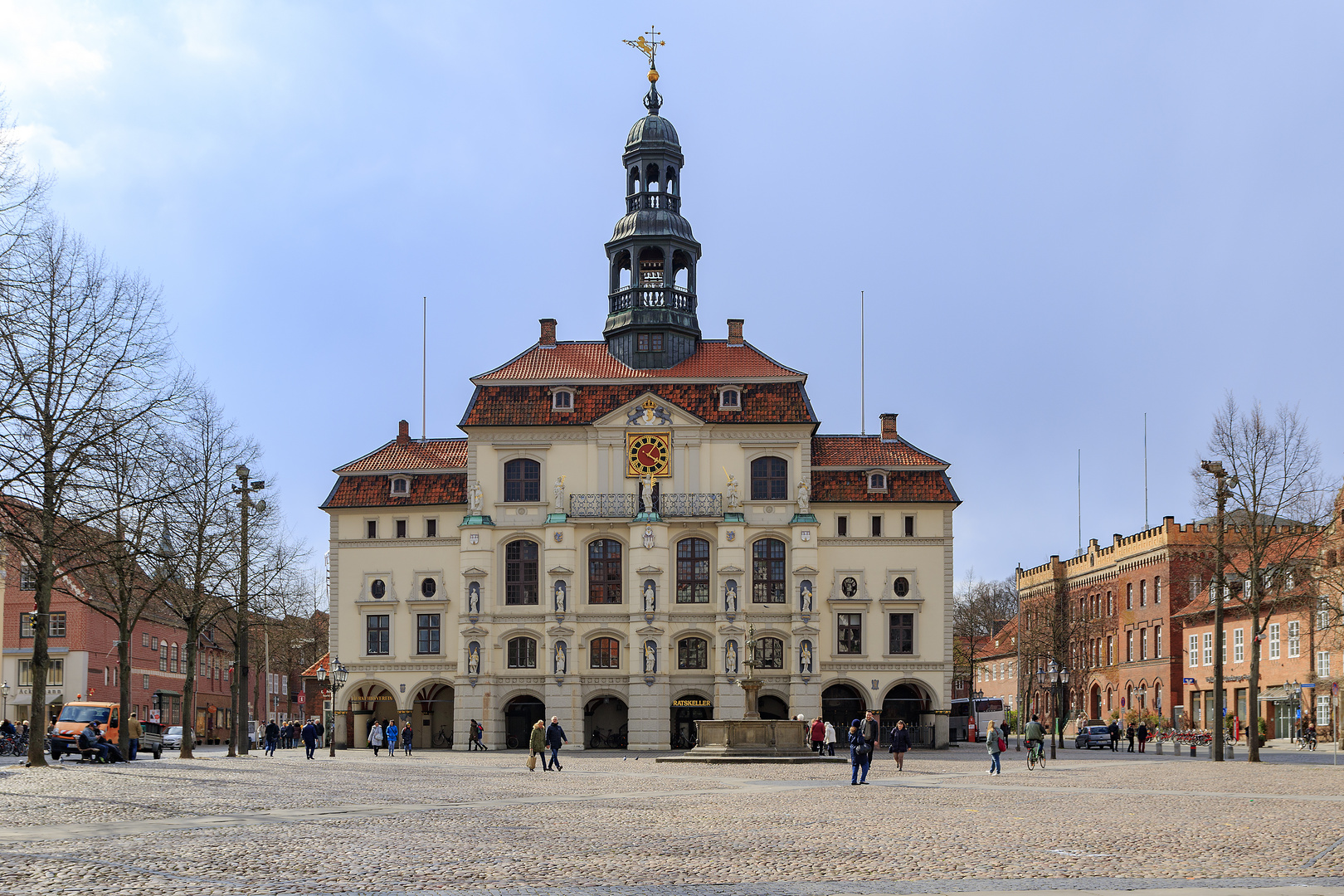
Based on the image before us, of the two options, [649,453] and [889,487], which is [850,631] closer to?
[889,487]

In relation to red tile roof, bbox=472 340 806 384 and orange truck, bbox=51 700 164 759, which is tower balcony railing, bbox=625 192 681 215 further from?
orange truck, bbox=51 700 164 759

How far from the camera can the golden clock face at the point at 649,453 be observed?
6719 cm

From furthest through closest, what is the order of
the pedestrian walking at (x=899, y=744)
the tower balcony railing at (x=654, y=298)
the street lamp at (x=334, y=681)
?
the tower balcony railing at (x=654, y=298), the street lamp at (x=334, y=681), the pedestrian walking at (x=899, y=744)

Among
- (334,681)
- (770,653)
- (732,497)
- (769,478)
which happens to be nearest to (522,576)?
(334,681)

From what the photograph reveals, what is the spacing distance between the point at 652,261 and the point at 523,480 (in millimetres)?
13202

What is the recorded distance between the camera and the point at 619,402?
67.8 m

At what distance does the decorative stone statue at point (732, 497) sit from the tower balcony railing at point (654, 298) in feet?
32.9

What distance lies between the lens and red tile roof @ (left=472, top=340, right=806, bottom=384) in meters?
68.4

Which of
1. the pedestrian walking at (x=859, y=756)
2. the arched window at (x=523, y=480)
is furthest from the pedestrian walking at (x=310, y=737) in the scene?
the pedestrian walking at (x=859, y=756)

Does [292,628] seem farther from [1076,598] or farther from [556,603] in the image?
[1076,598]

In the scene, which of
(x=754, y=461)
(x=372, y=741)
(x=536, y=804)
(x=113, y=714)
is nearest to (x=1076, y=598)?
(x=754, y=461)

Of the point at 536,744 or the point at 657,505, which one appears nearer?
the point at 536,744

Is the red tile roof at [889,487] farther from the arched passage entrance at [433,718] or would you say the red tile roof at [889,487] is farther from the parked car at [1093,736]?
the arched passage entrance at [433,718]

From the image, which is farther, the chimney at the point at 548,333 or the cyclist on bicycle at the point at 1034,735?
the chimney at the point at 548,333
